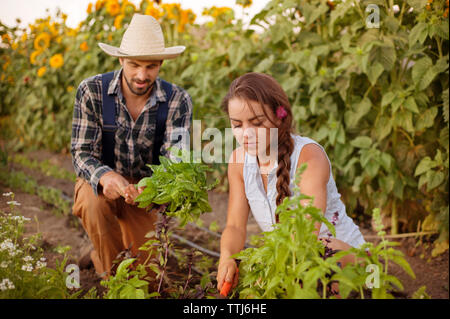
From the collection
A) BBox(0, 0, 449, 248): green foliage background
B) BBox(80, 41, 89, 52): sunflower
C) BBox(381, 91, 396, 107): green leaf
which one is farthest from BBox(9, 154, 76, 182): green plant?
BBox(381, 91, 396, 107): green leaf

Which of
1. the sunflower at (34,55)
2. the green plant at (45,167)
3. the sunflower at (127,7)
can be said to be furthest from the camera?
the sunflower at (34,55)

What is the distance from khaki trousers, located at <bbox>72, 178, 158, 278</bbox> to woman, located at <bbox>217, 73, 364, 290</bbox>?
2.34 ft

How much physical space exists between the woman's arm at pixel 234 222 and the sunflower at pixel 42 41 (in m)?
4.04

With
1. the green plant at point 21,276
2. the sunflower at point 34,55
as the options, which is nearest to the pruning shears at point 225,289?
the green plant at point 21,276

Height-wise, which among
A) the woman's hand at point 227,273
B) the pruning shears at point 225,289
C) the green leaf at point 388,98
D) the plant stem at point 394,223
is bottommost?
the plant stem at point 394,223

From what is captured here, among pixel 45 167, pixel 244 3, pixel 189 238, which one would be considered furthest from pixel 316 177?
pixel 45 167

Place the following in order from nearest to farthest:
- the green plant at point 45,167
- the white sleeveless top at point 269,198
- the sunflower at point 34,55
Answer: the white sleeveless top at point 269,198 → the green plant at point 45,167 → the sunflower at point 34,55

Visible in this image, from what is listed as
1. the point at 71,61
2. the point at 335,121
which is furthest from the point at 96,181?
the point at 71,61

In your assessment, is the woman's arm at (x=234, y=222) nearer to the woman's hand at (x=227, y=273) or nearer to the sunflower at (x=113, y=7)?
the woman's hand at (x=227, y=273)

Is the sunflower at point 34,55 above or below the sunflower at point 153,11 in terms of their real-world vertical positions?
below

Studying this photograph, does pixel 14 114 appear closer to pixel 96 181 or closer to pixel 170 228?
pixel 96 181

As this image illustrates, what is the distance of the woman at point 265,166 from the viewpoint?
176cm

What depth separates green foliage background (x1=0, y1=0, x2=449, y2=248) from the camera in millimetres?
2756

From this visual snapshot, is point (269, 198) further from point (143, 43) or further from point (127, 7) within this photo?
point (127, 7)
